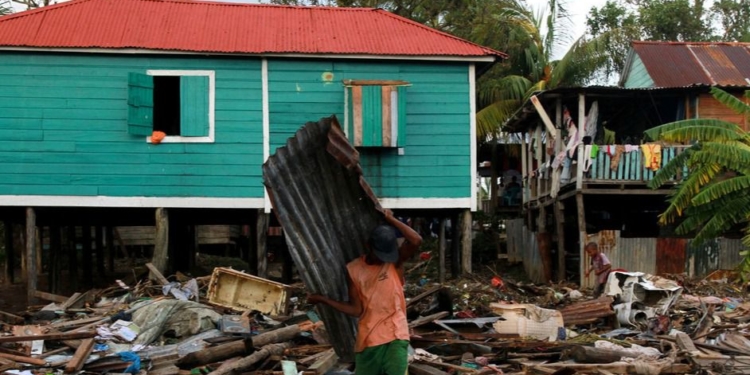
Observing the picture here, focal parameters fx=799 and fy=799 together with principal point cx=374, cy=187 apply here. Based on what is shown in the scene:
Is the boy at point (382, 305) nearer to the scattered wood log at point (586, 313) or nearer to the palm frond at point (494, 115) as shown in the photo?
the scattered wood log at point (586, 313)

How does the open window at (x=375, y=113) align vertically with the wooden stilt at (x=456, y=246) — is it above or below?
above

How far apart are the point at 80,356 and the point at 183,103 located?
6636mm

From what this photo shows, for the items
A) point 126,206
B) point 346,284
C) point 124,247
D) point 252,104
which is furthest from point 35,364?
point 124,247

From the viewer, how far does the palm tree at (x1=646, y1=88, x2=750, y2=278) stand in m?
14.2

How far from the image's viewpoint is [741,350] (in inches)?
371

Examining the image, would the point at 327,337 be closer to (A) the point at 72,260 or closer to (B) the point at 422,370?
(B) the point at 422,370

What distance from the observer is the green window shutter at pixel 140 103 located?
547 inches

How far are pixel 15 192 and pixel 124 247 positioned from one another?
1272 cm

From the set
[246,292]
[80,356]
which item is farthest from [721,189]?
[80,356]

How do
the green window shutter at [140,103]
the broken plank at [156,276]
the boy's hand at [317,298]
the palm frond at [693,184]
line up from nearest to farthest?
the boy's hand at [317,298] → the broken plank at [156,276] → the green window shutter at [140,103] → the palm frond at [693,184]

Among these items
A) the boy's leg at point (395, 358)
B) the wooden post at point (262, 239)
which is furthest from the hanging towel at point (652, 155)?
the boy's leg at point (395, 358)

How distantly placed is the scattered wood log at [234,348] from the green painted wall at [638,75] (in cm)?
1439

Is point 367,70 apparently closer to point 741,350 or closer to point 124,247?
point 741,350

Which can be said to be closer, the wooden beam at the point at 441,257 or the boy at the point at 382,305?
the boy at the point at 382,305
